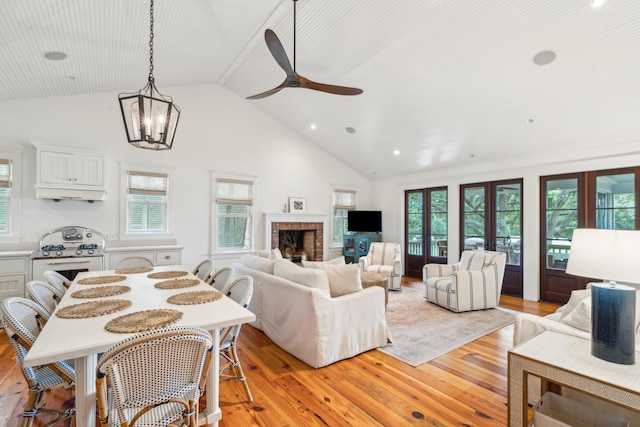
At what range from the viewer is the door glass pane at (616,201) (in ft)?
14.5

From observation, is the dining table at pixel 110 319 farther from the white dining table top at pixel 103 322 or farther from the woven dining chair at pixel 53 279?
the woven dining chair at pixel 53 279

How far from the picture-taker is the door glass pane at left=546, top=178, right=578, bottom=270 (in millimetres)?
4992

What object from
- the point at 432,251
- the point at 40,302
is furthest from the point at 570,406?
the point at 432,251

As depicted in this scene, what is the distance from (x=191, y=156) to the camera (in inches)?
226

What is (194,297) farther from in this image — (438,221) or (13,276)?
(438,221)

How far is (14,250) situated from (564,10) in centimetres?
716

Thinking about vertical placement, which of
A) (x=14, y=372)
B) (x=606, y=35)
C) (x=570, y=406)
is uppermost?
(x=606, y=35)

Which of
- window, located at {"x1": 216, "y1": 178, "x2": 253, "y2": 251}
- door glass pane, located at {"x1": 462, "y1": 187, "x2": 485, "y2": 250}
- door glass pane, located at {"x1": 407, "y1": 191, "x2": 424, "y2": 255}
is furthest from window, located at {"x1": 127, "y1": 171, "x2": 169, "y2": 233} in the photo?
door glass pane, located at {"x1": 462, "y1": 187, "x2": 485, "y2": 250}

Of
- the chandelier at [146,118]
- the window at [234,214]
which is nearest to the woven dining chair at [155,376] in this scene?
the chandelier at [146,118]

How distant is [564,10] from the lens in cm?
290

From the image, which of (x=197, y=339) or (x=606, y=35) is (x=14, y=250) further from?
(x=606, y=35)

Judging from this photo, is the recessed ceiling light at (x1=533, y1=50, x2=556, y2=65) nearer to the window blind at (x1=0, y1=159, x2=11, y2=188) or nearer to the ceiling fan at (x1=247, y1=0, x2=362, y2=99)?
the ceiling fan at (x1=247, y1=0, x2=362, y2=99)

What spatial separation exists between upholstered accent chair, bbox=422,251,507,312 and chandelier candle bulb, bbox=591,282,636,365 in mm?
2800

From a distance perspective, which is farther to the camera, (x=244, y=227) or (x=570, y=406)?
(x=244, y=227)
